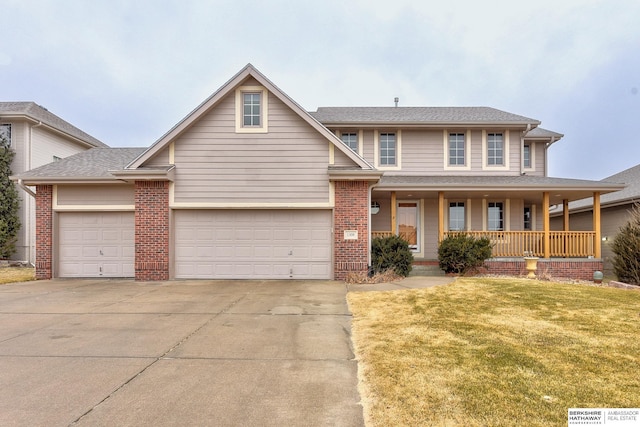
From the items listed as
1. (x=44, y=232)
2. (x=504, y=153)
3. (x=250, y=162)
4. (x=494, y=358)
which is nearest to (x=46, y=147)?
(x=44, y=232)

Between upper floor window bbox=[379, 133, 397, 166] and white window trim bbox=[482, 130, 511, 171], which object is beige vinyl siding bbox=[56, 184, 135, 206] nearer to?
upper floor window bbox=[379, 133, 397, 166]

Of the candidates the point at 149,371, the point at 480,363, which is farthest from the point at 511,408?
the point at 149,371

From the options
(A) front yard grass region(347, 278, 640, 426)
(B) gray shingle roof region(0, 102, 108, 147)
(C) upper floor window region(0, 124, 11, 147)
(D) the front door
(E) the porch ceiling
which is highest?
(B) gray shingle roof region(0, 102, 108, 147)

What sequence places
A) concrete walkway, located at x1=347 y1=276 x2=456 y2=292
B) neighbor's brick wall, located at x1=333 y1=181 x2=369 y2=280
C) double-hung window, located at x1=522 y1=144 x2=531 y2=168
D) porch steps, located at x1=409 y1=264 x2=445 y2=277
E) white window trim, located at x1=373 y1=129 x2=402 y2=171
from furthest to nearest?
double-hung window, located at x1=522 y1=144 x2=531 y2=168, white window trim, located at x1=373 y1=129 x2=402 y2=171, porch steps, located at x1=409 y1=264 x2=445 y2=277, neighbor's brick wall, located at x1=333 y1=181 x2=369 y2=280, concrete walkway, located at x1=347 y1=276 x2=456 y2=292

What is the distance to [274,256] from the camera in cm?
1095

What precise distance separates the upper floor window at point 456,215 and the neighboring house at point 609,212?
17.4 feet

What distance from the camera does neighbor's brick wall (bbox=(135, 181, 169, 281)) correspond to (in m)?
10.7

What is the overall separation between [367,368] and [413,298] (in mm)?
3981

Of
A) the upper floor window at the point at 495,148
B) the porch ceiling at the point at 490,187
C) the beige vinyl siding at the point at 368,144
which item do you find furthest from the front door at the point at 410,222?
the upper floor window at the point at 495,148

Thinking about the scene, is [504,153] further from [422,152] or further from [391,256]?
[391,256]

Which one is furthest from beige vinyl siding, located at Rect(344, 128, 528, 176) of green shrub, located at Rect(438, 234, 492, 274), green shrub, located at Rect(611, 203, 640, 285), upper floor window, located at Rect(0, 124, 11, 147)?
upper floor window, located at Rect(0, 124, 11, 147)

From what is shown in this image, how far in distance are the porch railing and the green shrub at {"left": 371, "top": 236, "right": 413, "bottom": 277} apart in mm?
1327

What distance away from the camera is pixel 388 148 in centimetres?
1484

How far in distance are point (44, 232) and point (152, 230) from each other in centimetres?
392
